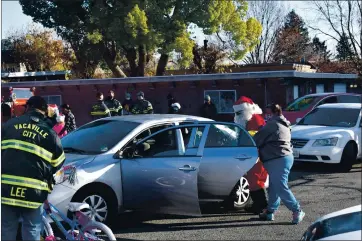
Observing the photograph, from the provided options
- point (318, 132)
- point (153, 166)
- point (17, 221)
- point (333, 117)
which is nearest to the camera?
point (17, 221)

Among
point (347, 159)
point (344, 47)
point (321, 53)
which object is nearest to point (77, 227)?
point (347, 159)

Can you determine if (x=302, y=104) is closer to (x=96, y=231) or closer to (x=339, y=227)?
(x=96, y=231)

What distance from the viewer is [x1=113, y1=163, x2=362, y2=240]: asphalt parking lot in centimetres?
700

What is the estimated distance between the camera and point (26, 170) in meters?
4.78

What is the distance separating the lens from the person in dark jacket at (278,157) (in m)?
7.40

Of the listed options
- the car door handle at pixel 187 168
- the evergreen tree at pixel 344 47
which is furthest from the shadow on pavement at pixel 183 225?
the evergreen tree at pixel 344 47

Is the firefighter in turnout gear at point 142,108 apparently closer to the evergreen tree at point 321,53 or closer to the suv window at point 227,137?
the suv window at point 227,137

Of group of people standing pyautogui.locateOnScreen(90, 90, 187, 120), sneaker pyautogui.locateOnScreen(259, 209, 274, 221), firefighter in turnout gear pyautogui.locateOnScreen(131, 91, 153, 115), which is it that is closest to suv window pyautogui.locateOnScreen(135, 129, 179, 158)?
sneaker pyautogui.locateOnScreen(259, 209, 274, 221)

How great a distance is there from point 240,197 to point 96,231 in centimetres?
317

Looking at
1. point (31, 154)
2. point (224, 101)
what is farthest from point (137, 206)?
point (224, 101)

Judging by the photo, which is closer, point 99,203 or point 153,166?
point 99,203

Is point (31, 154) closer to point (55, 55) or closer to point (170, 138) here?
point (170, 138)

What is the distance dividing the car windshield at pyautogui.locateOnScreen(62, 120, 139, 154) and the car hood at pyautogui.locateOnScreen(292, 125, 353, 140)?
583 centimetres

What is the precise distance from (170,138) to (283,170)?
1.59m
